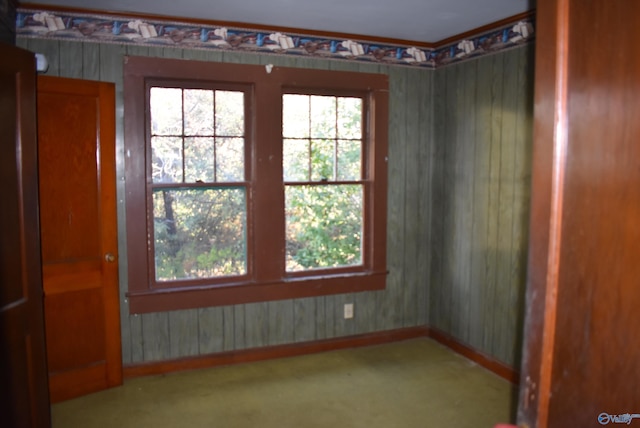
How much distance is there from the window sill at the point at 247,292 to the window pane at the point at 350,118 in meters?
1.18

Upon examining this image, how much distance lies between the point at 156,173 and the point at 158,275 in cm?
75

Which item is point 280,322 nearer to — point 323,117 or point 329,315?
point 329,315

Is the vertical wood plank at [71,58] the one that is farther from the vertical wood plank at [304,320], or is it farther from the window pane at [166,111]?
the vertical wood plank at [304,320]

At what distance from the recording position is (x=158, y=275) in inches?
149

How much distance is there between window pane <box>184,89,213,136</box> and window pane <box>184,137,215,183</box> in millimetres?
65

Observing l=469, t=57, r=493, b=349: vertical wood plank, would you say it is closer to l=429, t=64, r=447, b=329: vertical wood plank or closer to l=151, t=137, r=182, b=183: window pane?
l=429, t=64, r=447, b=329: vertical wood plank

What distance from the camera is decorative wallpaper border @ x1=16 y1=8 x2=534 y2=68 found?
3359 mm

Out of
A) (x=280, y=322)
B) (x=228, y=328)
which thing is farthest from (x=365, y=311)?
(x=228, y=328)

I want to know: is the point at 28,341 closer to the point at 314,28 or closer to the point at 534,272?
the point at 534,272

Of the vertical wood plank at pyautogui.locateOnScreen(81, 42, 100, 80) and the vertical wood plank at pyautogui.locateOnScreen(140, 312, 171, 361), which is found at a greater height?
the vertical wood plank at pyautogui.locateOnScreen(81, 42, 100, 80)

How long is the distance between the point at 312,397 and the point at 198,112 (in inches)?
85.5

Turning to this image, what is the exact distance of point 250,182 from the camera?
3953 millimetres

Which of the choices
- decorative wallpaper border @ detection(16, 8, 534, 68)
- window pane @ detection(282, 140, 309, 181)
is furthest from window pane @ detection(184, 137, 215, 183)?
decorative wallpaper border @ detection(16, 8, 534, 68)

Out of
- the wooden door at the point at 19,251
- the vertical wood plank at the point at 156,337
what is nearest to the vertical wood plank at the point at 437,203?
the vertical wood plank at the point at 156,337
